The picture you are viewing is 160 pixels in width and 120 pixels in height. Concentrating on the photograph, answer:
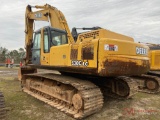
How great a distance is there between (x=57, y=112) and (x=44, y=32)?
3.17 m

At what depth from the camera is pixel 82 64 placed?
18.7 feet

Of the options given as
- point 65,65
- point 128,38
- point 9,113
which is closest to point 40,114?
point 9,113

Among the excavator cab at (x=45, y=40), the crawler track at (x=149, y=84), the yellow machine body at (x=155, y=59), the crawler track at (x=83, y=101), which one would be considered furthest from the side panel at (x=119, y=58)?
the yellow machine body at (x=155, y=59)

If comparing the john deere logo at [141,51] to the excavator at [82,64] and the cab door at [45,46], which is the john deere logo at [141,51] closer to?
the excavator at [82,64]

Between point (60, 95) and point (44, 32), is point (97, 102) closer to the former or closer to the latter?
point (60, 95)

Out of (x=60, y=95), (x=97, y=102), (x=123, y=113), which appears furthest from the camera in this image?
(x=60, y=95)

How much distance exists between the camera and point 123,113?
6.12m

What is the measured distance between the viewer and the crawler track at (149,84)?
9.84 metres

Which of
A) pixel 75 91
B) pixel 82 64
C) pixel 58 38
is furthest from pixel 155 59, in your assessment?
pixel 82 64

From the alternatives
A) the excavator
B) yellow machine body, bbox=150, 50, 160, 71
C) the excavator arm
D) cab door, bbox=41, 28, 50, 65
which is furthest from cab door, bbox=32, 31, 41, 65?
yellow machine body, bbox=150, 50, 160, 71

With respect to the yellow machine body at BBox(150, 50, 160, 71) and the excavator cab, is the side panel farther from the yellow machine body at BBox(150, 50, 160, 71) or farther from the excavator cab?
the yellow machine body at BBox(150, 50, 160, 71)

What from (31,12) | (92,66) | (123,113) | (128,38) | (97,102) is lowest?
(123,113)

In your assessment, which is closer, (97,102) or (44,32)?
(97,102)

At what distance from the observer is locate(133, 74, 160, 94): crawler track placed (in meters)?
9.84
